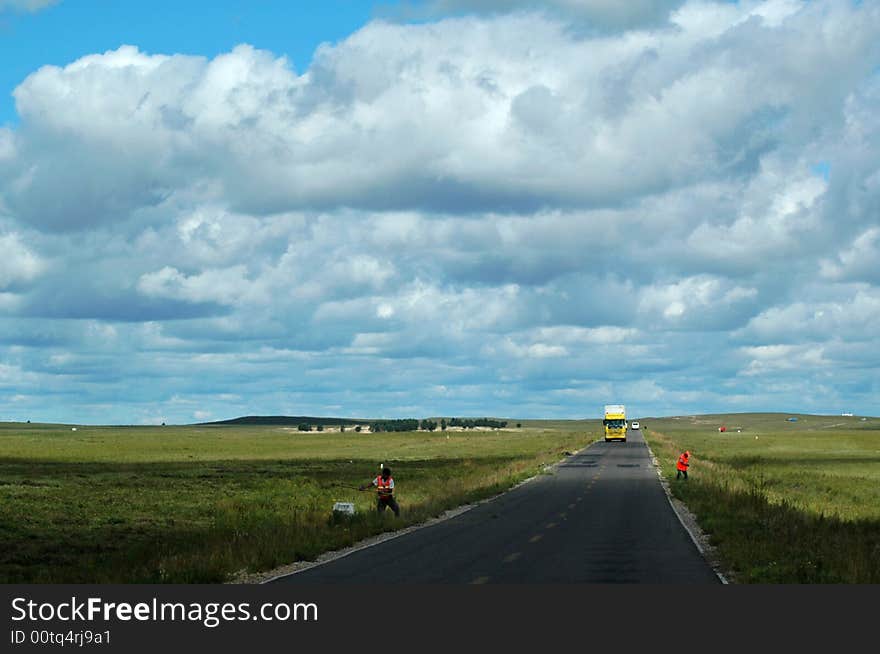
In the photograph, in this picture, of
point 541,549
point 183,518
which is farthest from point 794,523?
point 183,518

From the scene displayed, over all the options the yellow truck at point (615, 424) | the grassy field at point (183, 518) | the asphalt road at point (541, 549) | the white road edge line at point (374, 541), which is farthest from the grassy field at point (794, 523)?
the yellow truck at point (615, 424)

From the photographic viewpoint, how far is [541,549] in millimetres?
24594

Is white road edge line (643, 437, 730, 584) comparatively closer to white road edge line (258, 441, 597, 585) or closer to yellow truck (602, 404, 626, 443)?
white road edge line (258, 441, 597, 585)

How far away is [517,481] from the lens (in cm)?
5700

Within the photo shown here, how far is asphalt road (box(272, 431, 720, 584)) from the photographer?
64.7 feet

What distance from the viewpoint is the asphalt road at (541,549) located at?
1972 centimetres

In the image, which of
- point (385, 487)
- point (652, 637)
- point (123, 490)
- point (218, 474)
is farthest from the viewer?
point (218, 474)

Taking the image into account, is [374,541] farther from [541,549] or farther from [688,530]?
[688,530]

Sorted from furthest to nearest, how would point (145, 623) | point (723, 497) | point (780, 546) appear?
point (723, 497) → point (780, 546) → point (145, 623)

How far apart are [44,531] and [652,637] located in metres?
25.1

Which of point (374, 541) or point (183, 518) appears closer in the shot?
point (374, 541)

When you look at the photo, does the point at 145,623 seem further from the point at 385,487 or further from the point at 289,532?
the point at 385,487

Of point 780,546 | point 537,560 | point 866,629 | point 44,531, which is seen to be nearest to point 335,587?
point 537,560

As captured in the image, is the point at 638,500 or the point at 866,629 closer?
the point at 866,629
